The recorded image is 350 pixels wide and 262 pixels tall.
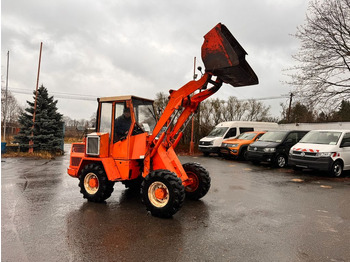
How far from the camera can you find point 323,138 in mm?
11172

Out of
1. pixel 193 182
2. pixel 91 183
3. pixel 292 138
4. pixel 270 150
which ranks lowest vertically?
pixel 91 183

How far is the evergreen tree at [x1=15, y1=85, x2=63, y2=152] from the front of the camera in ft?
57.1

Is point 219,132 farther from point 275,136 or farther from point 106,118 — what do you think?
point 106,118

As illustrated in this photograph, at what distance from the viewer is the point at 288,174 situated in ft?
35.9

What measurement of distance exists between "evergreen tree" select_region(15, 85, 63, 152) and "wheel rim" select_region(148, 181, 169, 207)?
14546 millimetres

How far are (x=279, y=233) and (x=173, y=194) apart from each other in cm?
192

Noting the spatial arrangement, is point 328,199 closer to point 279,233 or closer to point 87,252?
point 279,233

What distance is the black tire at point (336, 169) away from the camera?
33.1 ft

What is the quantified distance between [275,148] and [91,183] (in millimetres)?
9500

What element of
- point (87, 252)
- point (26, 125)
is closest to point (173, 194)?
point (87, 252)

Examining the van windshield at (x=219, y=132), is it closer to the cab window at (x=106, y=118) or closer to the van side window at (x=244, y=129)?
the van side window at (x=244, y=129)

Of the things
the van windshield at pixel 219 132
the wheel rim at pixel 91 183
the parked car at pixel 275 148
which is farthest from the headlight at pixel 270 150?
the wheel rim at pixel 91 183

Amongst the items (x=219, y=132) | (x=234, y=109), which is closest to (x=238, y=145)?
(x=219, y=132)

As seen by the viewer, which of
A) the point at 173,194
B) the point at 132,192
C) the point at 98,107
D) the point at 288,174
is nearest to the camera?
the point at 173,194
